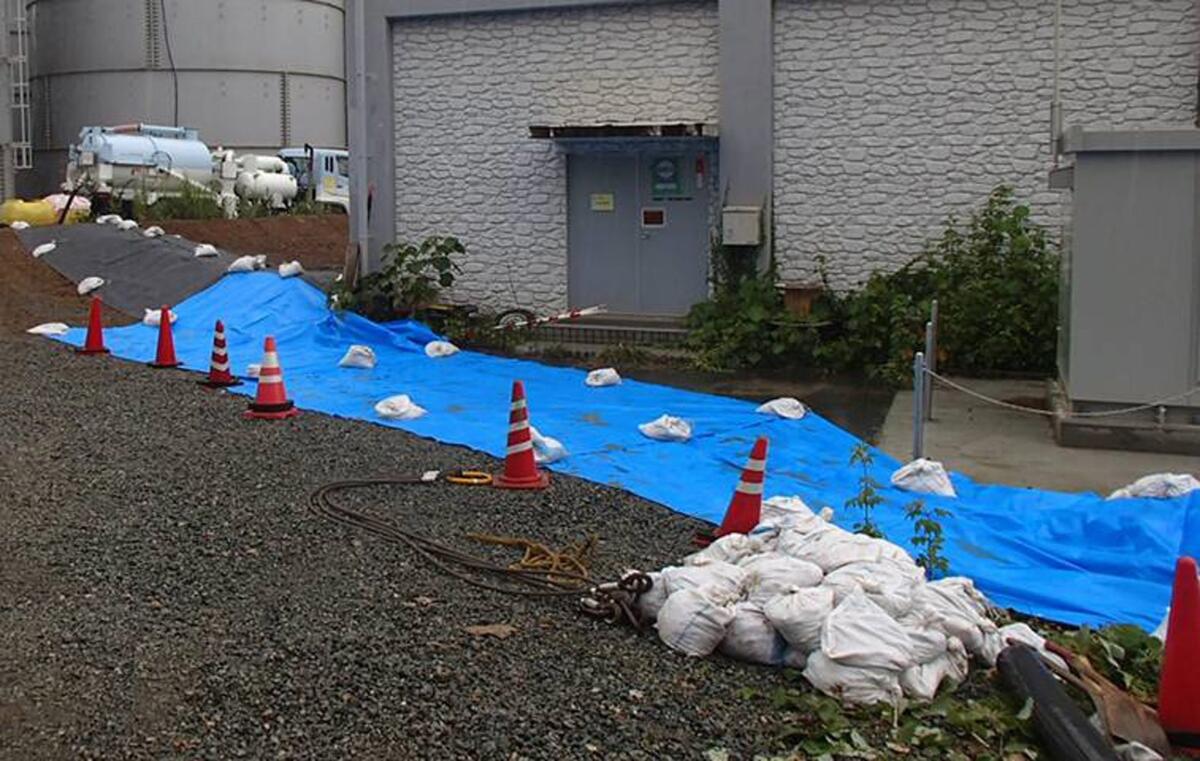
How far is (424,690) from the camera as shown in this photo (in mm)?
4707

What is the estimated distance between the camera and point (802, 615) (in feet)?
16.7

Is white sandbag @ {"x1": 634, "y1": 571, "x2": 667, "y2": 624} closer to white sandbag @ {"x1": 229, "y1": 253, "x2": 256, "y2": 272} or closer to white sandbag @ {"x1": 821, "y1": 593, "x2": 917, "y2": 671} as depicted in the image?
white sandbag @ {"x1": 821, "y1": 593, "x2": 917, "y2": 671}

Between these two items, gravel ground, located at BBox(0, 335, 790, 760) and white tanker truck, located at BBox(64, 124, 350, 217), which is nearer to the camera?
gravel ground, located at BBox(0, 335, 790, 760)

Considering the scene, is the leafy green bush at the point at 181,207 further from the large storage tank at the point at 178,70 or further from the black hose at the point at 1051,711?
the black hose at the point at 1051,711

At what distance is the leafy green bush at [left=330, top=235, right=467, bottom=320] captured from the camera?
1655 cm

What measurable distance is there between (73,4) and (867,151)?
29.0m

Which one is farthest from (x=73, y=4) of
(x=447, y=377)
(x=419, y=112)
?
(x=447, y=377)

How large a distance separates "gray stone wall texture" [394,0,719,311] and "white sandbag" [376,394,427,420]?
6.45m

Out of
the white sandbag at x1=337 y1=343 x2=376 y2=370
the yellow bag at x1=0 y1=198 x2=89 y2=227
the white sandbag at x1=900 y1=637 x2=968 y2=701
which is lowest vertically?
the white sandbag at x1=900 y1=637 x2=968 y2=701

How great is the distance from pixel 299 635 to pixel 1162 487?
5589 millimetres

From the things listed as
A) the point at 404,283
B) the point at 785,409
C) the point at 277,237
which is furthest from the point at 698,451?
the point at 277,237

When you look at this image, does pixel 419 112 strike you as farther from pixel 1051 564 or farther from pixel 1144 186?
pixel 1051 564

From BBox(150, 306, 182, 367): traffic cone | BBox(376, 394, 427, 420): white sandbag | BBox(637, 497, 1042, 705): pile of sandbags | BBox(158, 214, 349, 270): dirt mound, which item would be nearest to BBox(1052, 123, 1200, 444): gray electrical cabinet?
BBox(637, 497, 1042, 705): pile of sandbags

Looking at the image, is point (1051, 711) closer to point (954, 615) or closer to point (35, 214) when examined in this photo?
point (954, 615)
